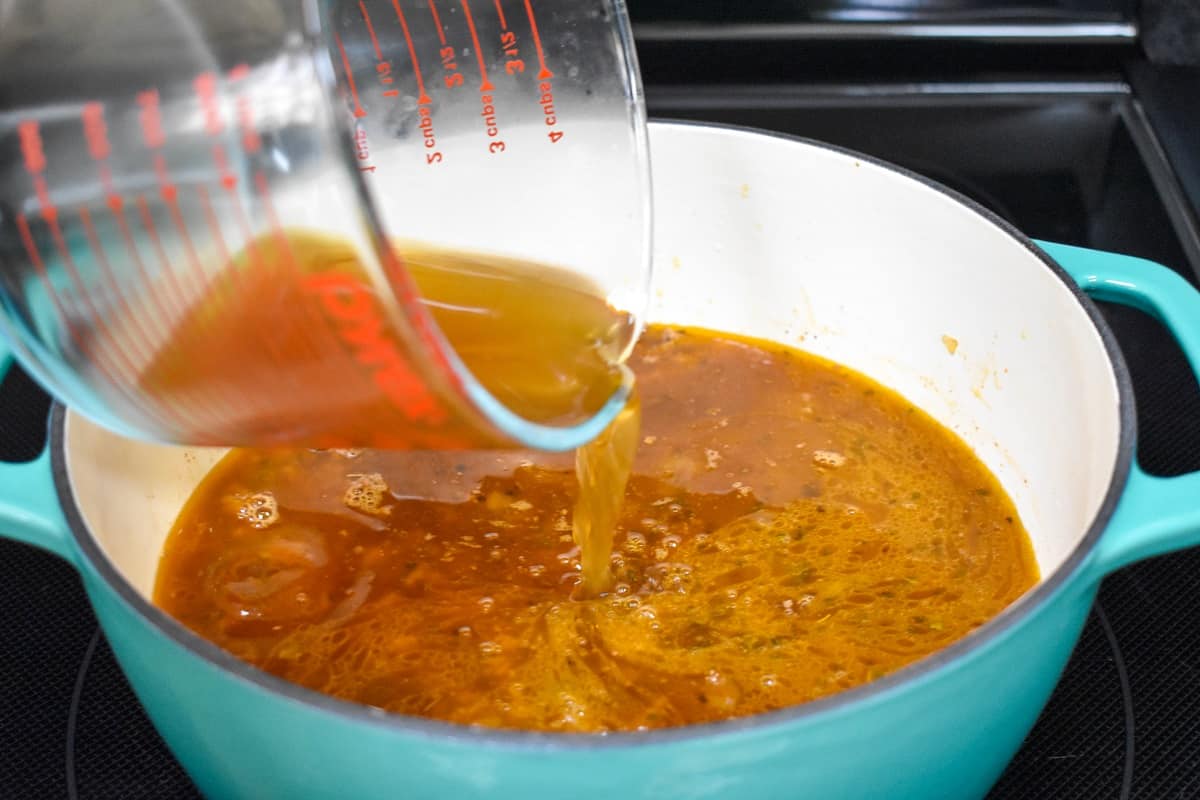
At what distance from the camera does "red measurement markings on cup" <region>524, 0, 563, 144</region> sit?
125 centimetres

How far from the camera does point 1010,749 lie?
941 millimetres

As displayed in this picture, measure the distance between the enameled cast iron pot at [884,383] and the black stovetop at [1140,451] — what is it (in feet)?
0.37

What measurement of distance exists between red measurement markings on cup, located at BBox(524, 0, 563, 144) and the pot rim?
1.76 feet

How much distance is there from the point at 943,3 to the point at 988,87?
0.12 meters

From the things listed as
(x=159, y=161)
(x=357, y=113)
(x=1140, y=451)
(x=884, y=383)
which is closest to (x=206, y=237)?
(x=159, y=161)

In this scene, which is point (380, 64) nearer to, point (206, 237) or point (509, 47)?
point (509, 47)

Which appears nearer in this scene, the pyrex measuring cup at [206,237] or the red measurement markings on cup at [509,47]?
the pyrex measuring cup at [206,237]

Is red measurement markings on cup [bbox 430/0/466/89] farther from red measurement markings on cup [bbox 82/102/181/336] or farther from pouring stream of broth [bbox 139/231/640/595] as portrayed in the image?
red measurement markings on cup [bbox 82/102/181/336]

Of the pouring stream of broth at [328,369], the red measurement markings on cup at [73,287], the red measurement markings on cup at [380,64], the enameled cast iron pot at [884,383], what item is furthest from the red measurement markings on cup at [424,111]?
the red measurement markings on cup at [73,287]

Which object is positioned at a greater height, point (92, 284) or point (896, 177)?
point (92, 284)

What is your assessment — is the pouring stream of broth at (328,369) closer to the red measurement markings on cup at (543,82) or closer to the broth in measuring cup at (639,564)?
the broth in measuring cup at (639,564)

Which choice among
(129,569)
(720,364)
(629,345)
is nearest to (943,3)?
(720,364)

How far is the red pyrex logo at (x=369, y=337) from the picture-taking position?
760 mm

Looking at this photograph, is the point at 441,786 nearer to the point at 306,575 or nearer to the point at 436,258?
the point at 306,575
